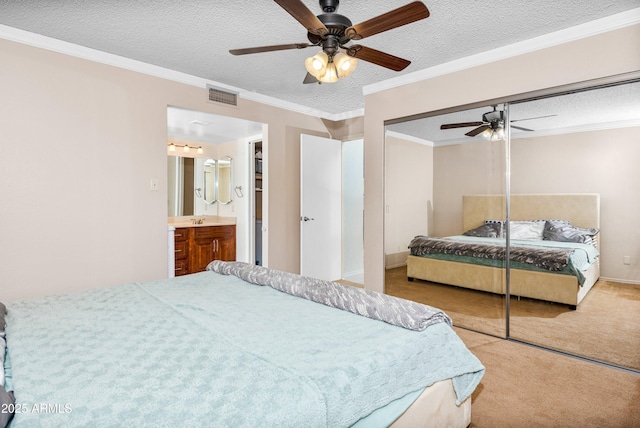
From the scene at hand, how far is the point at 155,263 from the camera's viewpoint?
10.9ft

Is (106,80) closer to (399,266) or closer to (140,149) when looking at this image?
(140,149)

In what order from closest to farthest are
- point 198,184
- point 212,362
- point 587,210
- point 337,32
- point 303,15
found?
point 212,362 < point 303,15 < point 337,32 < point 587,210 < point 198,184

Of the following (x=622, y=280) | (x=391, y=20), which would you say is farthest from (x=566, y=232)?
(x=391, y=20)

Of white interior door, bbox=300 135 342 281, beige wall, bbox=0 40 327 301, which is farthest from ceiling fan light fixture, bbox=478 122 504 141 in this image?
beige wall, bbox=0 40 327 301

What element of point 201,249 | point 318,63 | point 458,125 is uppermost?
point 318,63

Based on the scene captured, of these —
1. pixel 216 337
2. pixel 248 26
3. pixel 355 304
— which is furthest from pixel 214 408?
pixel 248 26

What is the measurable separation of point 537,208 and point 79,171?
12.4ft

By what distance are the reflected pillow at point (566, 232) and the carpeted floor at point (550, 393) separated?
90cm

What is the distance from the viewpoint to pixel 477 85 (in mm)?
3090

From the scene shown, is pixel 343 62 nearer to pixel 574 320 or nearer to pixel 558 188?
pixel 558 188

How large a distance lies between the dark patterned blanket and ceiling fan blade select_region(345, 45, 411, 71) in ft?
5.97

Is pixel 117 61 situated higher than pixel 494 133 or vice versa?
pixel 117 61

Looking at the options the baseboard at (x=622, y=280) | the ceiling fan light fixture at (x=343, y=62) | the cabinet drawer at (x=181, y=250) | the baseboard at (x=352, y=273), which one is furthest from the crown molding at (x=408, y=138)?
the cabinet drawer at (x=181, y=250)

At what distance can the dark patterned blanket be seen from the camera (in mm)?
2834
